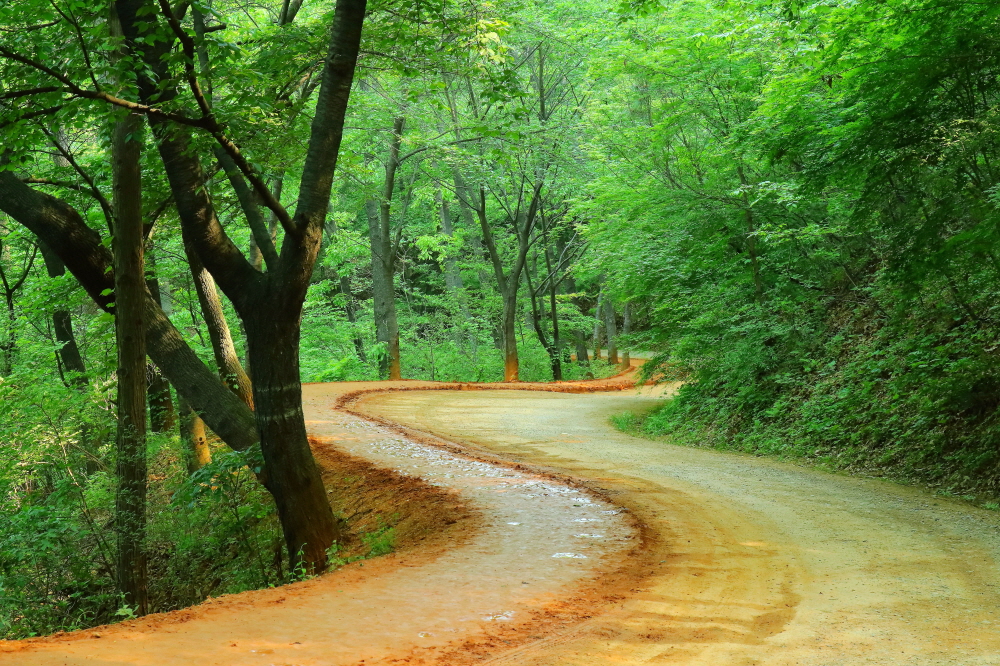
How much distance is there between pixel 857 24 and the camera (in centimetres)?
970

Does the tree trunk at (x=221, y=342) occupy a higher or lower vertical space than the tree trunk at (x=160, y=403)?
higher

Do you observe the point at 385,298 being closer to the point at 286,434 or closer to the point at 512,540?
the point at 286,434

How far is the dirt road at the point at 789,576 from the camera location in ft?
14.6

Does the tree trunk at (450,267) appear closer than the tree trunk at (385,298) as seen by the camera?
No

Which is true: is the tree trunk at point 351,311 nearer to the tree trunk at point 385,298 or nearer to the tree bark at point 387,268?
the tree trunk at point 385,298

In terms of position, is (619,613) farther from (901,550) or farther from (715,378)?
(715,378)

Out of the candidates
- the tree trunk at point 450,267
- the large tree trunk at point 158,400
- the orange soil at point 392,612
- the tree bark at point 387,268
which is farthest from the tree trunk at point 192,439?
the tree trunk at point 450,267

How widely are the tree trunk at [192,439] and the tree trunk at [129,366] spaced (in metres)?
4.28

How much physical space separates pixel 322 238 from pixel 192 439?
421 cm

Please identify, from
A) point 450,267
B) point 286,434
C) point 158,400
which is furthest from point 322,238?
point 450,267

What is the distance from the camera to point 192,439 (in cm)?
1300

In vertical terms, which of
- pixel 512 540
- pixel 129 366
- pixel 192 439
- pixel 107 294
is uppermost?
pixel 107 294

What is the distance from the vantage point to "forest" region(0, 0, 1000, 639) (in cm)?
790

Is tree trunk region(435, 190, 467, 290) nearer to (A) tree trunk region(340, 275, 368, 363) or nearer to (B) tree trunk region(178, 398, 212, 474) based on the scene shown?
(A) tree trunk region(340, 275, 368, 363)
